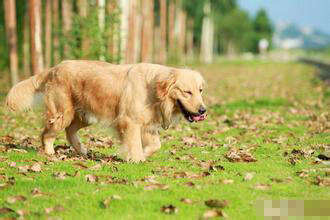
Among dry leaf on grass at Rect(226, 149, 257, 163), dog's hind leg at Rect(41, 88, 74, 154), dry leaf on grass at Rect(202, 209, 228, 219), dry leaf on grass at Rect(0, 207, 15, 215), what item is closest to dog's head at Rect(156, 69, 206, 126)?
dry leaf on grass at Rect(226, 149, 257, 163)

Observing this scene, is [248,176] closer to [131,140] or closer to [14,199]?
[131,140]

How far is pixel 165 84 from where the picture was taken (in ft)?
30.4

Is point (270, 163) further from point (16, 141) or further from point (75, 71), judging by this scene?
point (16, 141)

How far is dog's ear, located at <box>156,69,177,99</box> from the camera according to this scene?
925 centimetres

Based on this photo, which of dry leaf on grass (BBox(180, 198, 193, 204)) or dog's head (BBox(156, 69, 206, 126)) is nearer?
dry leaf on grass (BBox(180, 198, 193, 204))

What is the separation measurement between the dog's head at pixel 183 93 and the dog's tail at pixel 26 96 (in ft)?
8.32

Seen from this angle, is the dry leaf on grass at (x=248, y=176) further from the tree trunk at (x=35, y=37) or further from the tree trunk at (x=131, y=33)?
the tree trunk at (x=131, y=33)

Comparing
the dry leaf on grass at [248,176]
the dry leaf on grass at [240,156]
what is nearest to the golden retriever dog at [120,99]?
the dry leaf on grass at [240,156]

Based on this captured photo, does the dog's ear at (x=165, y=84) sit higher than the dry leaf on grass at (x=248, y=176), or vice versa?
the dog's ear at (x=165, y=84)

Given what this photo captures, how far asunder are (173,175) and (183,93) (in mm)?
1553

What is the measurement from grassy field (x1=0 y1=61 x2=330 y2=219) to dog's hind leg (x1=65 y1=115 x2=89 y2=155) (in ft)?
0.54

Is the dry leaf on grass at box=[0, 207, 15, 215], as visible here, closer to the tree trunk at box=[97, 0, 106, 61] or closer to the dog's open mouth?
the dog's open mouth

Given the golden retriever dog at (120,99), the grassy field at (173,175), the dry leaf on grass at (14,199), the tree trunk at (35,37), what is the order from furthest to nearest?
the tree trunk at (35,37) → the golden retriever dog at (120,99) → the dry leaf on grass at (14,199) → the grassy field at (173,175)

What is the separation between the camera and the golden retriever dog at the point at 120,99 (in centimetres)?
932
